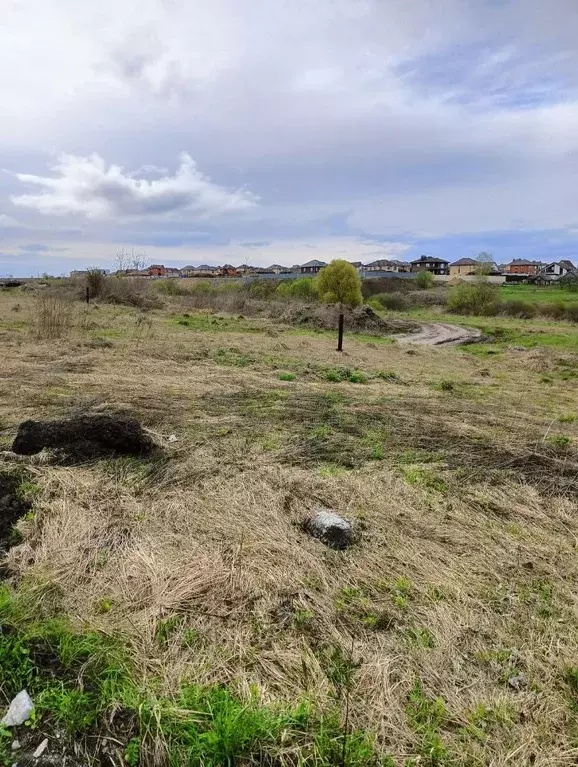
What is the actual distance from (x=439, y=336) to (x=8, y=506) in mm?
23921

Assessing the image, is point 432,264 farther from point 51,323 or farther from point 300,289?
point 51,323

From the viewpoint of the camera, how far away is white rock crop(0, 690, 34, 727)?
6.15ft

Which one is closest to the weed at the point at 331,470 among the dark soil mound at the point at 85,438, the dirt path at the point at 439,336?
the dark soil mound at the point at 85,438

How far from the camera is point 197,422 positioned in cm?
604

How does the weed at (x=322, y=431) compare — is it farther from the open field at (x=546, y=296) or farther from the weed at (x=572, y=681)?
the open field at (x=546, y=296)

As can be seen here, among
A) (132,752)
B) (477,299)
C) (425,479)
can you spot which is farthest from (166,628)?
(477,299)

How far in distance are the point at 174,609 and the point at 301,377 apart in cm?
748

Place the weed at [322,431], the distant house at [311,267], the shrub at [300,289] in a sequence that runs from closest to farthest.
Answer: the weed at [322,431], the shrub at [300,289], the distant house at [311,267]

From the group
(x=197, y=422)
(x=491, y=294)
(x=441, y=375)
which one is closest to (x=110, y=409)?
(x=197, y=422)

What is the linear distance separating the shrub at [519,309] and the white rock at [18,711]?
136ft

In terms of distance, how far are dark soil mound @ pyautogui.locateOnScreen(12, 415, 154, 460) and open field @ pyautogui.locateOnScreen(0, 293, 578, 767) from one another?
0.70 ft

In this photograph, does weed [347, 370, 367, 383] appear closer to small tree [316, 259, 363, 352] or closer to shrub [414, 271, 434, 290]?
small tree [316, 259, 363, 352]

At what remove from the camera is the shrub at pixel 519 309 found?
37.8 meters

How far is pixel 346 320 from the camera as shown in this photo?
85.8ft
